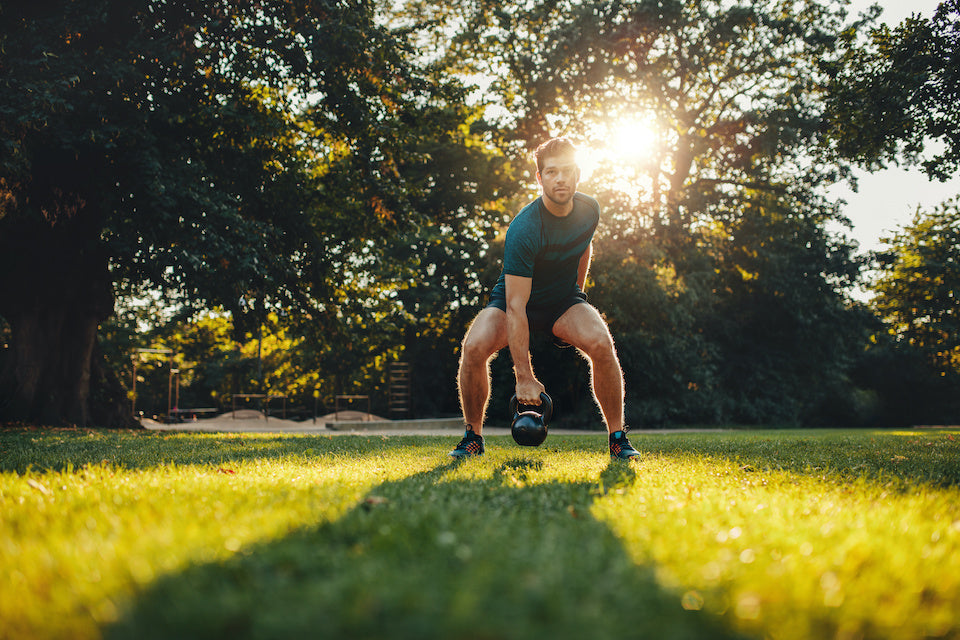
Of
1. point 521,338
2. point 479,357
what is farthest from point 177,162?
point 521,338

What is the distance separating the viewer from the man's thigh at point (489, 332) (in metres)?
5.22

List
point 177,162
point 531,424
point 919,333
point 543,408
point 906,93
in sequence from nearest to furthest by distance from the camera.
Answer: point 531,424
point 543,408
point 906,93
point 177,162
point 919,333

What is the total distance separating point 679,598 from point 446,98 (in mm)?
15594

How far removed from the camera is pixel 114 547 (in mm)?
1859

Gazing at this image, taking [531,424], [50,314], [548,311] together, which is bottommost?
[531,424]

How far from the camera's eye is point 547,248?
5.19m

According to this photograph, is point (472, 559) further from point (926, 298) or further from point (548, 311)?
point (926, 298)

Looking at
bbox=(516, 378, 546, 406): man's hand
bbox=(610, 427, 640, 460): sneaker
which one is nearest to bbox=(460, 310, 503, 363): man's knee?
bbox=(516, 378, 546, 406): man's hand

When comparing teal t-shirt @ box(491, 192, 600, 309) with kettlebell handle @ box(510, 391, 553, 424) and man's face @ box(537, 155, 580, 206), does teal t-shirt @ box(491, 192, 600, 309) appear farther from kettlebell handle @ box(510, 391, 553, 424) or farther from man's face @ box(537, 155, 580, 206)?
kettlebell handle @ box(510, 391, 553, 424)

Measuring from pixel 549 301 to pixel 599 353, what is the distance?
604 millimetres

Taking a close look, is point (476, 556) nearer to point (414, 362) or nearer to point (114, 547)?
point (114, 547)

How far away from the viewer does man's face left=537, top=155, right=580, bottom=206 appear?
501 centimetres

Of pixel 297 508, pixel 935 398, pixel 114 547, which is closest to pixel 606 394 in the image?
pixel 297 508

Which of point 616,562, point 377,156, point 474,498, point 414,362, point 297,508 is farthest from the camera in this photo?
point 414,362
